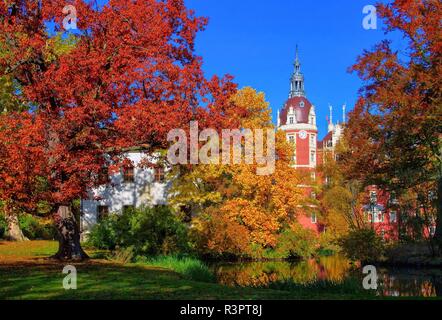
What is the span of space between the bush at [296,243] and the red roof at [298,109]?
4844 cm

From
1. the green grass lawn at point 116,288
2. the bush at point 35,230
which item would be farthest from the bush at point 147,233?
the green grass lawn at point 116,288

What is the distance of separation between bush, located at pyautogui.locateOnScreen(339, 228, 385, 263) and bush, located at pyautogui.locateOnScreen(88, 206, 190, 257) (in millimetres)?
8395

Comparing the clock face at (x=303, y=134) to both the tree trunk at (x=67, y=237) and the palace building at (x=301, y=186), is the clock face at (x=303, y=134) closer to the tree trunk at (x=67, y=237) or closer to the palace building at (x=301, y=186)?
the palace building at (x=301, y=186)

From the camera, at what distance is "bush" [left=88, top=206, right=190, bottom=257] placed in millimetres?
27719

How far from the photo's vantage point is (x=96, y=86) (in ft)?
58.5

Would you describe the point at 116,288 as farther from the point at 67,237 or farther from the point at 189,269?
the point at 67,237

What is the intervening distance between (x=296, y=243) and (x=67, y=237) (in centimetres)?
1966

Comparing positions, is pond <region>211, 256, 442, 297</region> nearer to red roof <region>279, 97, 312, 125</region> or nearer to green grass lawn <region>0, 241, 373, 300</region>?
green grass lawn <region>0, 241, 373, 300</region>

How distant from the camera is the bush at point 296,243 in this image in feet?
117

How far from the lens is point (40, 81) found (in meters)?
17.9

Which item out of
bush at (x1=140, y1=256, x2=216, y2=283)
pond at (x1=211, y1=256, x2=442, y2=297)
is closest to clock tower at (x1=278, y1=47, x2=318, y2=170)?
pond at (x1=211, y1=256, x2=442, y2=297)
